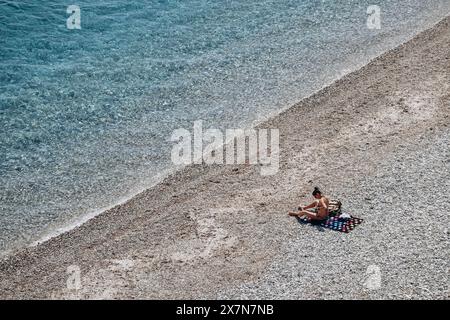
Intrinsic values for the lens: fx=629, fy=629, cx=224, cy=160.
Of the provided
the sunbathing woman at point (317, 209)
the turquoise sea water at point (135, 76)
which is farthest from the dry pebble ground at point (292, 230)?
the turquoise sea water at point (135, 76)

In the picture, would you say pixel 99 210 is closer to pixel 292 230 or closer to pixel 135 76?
pixel 292 230

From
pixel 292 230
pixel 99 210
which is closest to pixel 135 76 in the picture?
pixel 99 210

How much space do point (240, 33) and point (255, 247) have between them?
20.6 metres

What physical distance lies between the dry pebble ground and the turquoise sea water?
2.61 m

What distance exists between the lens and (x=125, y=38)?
126 ft

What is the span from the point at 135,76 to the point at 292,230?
16565 millimetres

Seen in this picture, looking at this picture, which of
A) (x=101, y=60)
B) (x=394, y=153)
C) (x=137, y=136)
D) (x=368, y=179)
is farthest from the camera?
(x=101, y=60)

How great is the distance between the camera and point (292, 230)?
20859mm

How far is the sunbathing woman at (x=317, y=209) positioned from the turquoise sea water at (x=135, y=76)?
299 inches

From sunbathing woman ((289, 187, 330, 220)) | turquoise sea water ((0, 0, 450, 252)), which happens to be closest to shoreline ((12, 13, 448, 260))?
turquoise sea water ((0, 0, 450, 252))

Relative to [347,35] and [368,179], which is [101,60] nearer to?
[347,35]

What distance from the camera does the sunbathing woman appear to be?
824 inches

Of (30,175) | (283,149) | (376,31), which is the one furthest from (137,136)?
(376,31)

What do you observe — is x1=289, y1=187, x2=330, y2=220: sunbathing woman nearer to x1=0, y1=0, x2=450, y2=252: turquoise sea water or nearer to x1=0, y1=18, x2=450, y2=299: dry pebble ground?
x1=0, y1=18, x2=450, y2=299: dry pebble ground
